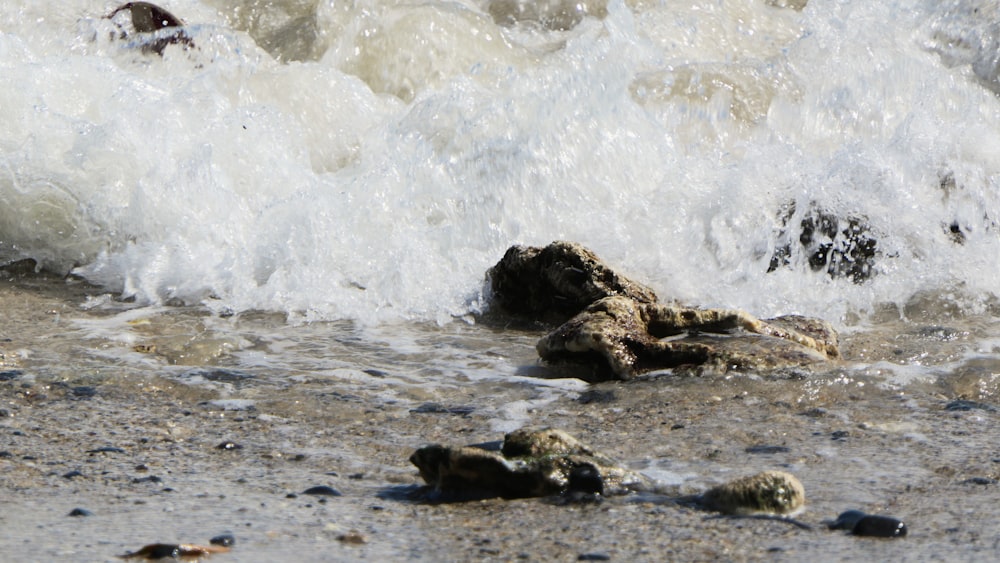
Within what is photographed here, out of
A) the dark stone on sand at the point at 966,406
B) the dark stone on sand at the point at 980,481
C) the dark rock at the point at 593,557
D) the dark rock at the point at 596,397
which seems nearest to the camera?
the dark rock at the point at 593,557

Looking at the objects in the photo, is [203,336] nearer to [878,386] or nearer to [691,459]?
[691,459]

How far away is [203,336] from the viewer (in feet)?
13.0

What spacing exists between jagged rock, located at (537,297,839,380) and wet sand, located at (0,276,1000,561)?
0.09 meters

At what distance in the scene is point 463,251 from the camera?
4906 millimetres

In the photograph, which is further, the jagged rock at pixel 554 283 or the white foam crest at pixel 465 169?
the white foam crest at pixel 465 169

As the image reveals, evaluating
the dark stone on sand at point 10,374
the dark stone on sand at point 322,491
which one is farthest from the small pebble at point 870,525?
the dark stone on sand at point 10,374

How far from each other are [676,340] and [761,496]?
1.44 meters

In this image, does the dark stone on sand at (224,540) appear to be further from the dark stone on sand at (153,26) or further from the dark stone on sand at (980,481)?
the dark stone on sand at (153,26)

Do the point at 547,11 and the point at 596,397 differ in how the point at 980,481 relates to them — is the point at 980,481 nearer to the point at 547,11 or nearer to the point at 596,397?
the point at 596,397

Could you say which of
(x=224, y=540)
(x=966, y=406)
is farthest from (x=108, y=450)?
→ (x=966, y=406)

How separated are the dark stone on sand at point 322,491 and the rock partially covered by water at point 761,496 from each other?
2.50ft

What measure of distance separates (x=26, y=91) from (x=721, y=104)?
3.49m

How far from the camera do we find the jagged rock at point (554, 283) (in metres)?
4.27

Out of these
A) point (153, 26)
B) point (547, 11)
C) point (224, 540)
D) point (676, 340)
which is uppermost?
point (547, 11)
